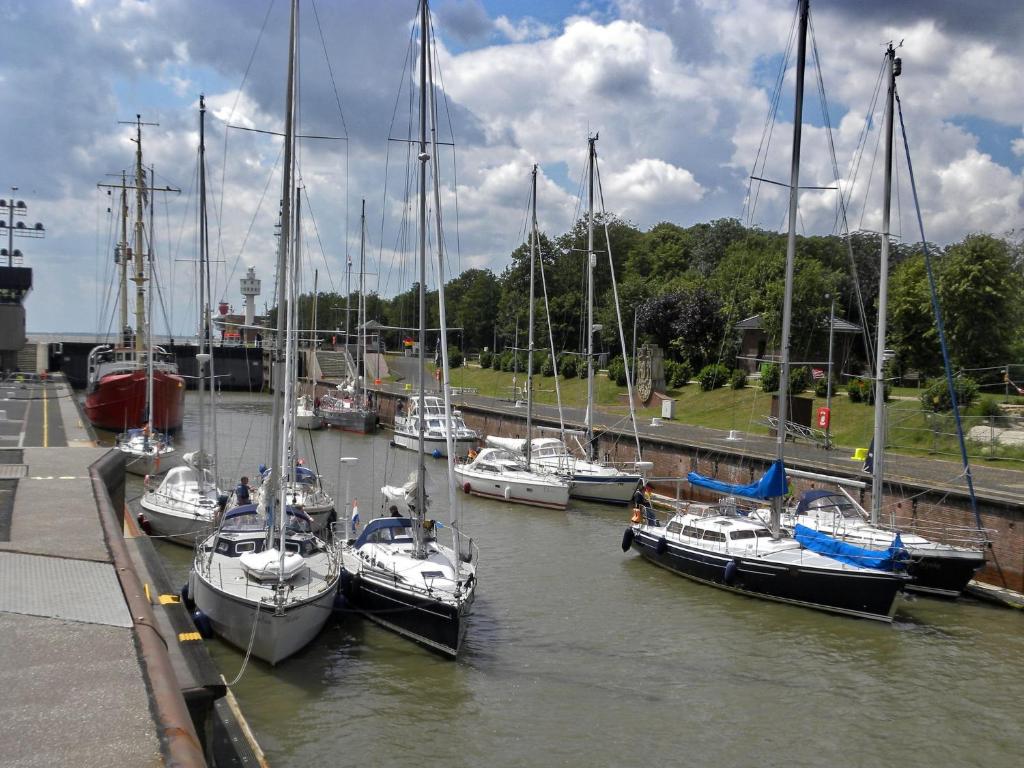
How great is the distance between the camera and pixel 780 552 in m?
21.6

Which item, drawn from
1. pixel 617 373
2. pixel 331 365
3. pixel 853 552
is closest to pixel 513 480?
pixel 853 552

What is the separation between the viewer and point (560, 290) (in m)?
85.9

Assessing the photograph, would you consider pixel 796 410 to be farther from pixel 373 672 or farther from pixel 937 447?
pixel 373 672

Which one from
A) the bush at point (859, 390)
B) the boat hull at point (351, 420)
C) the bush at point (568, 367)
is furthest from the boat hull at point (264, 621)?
the bush at point (568, 367)

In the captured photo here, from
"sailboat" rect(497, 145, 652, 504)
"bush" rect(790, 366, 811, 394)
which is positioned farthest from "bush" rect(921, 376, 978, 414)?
"sailboat" rect(497, 145, 652, 504)

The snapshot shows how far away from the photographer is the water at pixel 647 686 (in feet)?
45.0

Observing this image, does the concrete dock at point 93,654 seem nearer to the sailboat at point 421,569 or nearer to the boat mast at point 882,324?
the sailboat at point 421,569

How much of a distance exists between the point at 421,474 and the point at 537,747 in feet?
22.2

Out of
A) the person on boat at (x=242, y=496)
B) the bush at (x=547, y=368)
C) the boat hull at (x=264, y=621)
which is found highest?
the bush at (x=547, y=368)

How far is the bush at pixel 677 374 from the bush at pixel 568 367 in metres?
11.6

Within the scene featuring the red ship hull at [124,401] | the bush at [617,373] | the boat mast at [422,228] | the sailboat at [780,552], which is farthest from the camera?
the bush at [617,373]

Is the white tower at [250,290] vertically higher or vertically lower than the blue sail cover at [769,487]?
higher

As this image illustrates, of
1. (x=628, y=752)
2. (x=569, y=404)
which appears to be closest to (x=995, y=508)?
(x=628, y=752)

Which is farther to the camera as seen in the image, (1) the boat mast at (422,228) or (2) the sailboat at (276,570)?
(1) the boat mast at (422,228)
